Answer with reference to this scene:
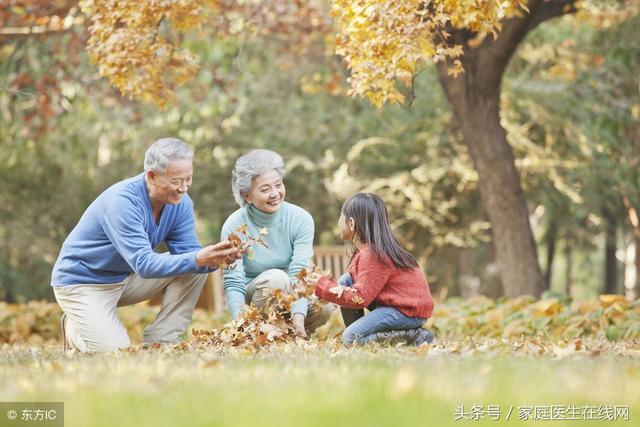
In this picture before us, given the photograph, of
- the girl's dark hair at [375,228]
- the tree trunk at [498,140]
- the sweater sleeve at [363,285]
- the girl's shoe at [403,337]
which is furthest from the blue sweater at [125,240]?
the tree trunk at [498,140]

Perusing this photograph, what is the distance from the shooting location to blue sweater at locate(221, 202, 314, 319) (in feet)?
20.6

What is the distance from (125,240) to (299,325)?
4.13 ft

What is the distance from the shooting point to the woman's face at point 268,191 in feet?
20.1

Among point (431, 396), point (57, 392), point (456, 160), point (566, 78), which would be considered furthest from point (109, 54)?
point (566, 78)

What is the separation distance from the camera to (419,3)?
6.64 m

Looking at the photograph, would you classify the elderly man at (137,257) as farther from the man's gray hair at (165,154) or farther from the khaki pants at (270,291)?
the khaki pants at (270,291)

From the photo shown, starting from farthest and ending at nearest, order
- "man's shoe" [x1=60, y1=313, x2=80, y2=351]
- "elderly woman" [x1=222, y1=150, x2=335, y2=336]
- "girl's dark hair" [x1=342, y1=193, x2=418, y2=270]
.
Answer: "man's shoe" [x1=60, y1=313, x2=80, y2=351] → "elderly woman" [x1=222, y1=150, x2=335, y2=336] → "girl's dark hair" [x1=342, y1=193, x2=418, y2=270]

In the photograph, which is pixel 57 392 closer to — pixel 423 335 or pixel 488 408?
pixel 488 408

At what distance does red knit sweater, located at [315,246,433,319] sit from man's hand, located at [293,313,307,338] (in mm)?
294

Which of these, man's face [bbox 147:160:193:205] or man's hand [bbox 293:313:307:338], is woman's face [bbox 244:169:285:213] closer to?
man's face [bbox 147:160:193:205]

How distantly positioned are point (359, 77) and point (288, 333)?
2.09 meters

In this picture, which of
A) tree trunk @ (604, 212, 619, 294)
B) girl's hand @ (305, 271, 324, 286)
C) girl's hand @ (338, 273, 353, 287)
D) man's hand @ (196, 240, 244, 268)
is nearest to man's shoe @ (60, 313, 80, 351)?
man's hand @ (196, 240, 244, 268)

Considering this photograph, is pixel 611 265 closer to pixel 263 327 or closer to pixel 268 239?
pixel 268 239

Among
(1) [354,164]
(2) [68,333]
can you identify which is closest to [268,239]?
(2) [68,333]
